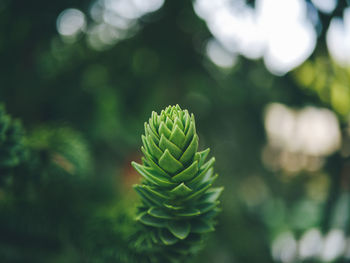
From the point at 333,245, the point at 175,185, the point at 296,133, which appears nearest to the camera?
the point at 175,185

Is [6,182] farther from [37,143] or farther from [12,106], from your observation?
[12,106]

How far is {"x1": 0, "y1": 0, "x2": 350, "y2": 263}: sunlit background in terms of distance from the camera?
0.92 m

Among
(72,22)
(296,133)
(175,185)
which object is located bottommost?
(175,185)

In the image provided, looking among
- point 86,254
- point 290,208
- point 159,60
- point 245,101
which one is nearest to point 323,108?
point 245,101

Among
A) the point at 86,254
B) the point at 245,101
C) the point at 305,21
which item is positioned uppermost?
the point at 245,101

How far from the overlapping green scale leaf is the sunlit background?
39 cm

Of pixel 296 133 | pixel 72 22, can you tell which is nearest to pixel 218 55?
pixel 72 22

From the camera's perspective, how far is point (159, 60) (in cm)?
131

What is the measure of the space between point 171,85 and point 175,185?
3.29ft

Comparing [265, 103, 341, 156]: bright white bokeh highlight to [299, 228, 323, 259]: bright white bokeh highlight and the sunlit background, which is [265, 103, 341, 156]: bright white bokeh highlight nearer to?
the sunlit background

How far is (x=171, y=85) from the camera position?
139 cm

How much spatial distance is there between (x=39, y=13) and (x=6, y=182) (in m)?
0.65

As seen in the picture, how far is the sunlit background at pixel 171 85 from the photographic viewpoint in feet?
3.03

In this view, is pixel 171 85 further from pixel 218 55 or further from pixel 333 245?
pixel 333 245
